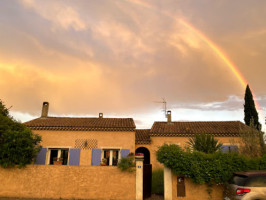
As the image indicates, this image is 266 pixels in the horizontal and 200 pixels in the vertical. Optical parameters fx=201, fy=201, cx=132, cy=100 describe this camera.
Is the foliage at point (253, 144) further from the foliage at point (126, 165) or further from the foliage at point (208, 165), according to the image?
the foliage at point (126, 165)

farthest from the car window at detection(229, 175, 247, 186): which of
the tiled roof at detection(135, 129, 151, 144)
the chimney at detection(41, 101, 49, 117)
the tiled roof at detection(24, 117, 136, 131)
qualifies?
the chimney at detection(41, 101, 49, 117)

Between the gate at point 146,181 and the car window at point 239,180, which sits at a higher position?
the car window at point 239,180

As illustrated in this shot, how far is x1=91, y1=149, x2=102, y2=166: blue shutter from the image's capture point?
1516cm

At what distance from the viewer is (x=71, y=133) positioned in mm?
15898

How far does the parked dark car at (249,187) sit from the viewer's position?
6.37 metres

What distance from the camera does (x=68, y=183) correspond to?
978cm

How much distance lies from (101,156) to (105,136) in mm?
1535

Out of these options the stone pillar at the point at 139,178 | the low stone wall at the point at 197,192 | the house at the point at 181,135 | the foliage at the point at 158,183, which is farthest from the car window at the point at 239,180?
the house at the point at 181,135

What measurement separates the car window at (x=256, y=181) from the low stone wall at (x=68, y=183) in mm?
4987

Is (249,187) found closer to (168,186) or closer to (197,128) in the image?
(168,186)

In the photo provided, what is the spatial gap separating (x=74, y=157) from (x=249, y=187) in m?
12.1

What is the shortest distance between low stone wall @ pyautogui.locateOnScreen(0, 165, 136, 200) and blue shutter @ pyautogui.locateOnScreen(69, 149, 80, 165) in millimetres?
5374

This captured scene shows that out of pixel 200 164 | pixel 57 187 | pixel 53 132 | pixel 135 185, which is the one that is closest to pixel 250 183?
pixel 200 164

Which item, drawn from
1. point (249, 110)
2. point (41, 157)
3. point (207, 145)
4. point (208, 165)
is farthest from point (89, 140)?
point (249, 110)
